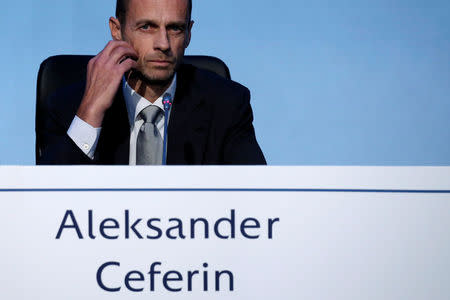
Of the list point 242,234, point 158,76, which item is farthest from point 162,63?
point 242,234

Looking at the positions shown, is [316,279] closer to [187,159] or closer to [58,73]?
[187,159]

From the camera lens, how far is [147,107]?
145cm

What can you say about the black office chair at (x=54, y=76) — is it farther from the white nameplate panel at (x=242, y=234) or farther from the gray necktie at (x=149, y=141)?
the white nameplate panel at (x=242, y=234)

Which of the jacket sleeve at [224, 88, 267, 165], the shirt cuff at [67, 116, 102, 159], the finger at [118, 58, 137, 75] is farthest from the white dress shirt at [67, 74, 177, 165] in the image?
the jacket sleeve at [224, 88, 267, 165]

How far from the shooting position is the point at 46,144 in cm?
159

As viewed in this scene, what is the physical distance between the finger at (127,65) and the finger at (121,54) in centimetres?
2

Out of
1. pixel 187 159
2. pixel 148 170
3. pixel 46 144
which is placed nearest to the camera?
pixel 148 170

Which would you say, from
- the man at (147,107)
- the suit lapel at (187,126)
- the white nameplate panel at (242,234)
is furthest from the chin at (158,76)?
the white nameplate panel at (242,234)

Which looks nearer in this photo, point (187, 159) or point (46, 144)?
point (187, 159)

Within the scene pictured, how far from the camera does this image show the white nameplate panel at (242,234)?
27.7 inches

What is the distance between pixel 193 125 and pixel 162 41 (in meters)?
0.25

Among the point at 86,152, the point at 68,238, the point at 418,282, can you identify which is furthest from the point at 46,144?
the point at 418,282

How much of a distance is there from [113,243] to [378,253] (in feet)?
1.17

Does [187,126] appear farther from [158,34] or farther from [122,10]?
[122,10]
